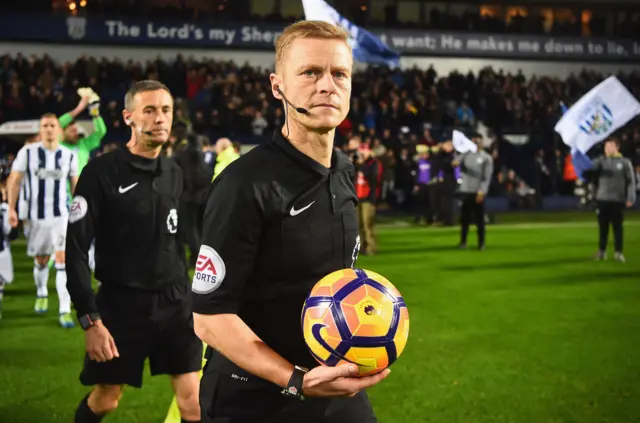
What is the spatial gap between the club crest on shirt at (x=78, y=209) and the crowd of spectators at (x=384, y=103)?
1761cm

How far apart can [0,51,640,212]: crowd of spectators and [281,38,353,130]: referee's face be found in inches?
772

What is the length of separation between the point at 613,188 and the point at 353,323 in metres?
13.0

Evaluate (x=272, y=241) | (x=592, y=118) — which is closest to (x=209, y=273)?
(x=272, y=241)

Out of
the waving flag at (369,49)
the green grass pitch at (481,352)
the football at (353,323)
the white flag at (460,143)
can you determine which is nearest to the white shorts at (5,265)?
the green grass pitch at (481,352)

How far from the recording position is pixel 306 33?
2375 mm

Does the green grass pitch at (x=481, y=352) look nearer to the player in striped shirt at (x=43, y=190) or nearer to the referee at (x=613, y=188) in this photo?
the referee at (x=613, y=188)

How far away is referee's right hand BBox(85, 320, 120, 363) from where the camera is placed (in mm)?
4023

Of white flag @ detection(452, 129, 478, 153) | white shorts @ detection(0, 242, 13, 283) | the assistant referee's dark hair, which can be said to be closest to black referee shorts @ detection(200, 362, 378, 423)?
the assistant referee's dark hair

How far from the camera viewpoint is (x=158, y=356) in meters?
4.36

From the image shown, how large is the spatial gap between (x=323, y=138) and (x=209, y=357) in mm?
812

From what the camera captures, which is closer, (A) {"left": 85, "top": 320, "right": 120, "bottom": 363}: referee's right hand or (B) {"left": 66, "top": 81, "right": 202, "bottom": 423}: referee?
(A) {"left": 85, "top": 320, "right": 120, "bottom": 363}: referee's right hand

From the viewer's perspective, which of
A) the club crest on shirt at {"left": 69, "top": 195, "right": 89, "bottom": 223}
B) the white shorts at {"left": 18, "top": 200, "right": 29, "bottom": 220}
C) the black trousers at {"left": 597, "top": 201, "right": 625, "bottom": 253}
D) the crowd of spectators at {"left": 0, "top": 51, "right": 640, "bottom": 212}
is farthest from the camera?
the crowd of spectators at {"left": 0, "top": 51, "right": 640, "bottom": 212}

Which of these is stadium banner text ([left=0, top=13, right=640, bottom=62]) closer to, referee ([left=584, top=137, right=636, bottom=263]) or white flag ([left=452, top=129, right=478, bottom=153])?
white flag ([left=452, top=129, right=478, bottom=153])

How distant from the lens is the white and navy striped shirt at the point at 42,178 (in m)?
9.46
